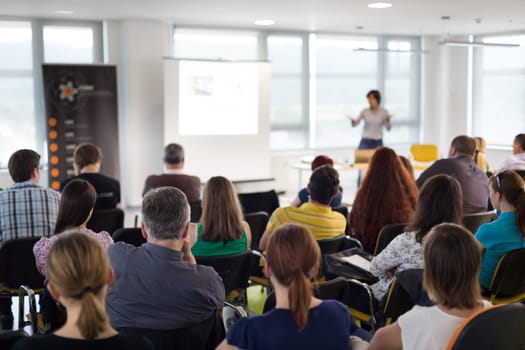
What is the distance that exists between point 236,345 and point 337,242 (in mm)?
2000

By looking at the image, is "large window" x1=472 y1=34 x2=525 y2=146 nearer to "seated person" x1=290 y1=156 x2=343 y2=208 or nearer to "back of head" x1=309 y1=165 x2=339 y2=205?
"seated person" x1=290 y1=156 x2=343 y2=208

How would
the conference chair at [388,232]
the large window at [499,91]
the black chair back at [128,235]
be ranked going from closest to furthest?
the conference chair at [388,232]
the black chair back at [128,235]
the large window at [499,91]

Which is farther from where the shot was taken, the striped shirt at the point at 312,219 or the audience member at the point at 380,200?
the audience member at the point at 380,200

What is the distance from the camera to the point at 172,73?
9.46 meters

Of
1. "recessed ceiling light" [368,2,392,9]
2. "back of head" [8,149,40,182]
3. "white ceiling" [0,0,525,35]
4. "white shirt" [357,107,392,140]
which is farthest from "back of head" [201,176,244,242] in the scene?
"white shirt" [357,107,392,140]

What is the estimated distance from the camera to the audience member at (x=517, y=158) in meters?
6.43

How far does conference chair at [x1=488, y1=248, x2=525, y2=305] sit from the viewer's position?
3.59 metres

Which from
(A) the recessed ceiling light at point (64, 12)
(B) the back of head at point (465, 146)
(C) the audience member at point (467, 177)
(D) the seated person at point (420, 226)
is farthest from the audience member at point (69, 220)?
(A) the recessed ceiling light at point (64, 12)

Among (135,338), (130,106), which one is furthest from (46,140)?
(135,338)

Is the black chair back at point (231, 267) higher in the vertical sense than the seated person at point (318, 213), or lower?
lower

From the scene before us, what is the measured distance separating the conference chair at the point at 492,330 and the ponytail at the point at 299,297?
0.49 metres

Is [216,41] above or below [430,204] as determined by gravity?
above

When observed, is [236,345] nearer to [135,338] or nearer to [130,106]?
[135,338]

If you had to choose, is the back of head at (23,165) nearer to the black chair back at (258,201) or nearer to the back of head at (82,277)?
the black chair back at (258,201)
